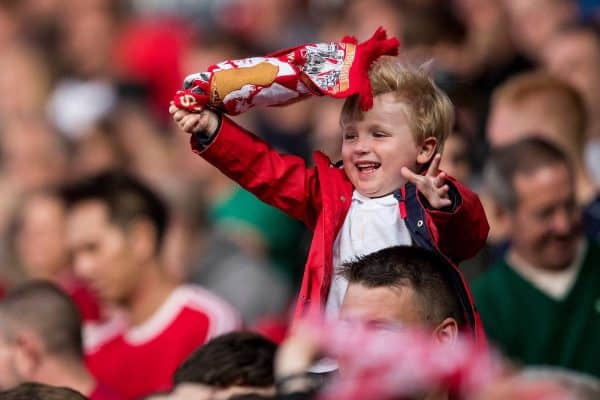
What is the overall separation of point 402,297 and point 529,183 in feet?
7.91

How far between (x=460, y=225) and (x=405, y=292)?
1.17 feet

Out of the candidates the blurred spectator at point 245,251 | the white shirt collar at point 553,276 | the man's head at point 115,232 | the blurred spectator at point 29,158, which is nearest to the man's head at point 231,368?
the white shirt collar at point 553,276

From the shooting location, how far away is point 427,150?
14.7ft

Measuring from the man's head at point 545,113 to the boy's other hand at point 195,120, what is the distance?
299cm

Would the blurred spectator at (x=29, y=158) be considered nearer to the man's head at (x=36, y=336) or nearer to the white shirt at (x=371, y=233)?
the man's head at (x=36, y=336)

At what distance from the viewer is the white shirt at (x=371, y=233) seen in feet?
14.5

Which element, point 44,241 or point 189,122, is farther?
point 44,241

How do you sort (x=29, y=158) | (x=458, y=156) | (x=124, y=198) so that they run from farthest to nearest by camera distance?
(x=29, y=158)
(x=124, y=198)
(x=458, y=156)

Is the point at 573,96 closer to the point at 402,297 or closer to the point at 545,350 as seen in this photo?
the point at 545,350

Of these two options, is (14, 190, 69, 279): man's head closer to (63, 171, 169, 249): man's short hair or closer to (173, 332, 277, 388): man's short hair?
(63, 171, 169, 249): man's short hair

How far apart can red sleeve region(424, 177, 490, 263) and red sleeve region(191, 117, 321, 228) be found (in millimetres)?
402

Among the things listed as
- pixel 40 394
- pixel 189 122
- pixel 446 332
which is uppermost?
pixel 189 122

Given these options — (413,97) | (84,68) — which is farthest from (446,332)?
(84,68)

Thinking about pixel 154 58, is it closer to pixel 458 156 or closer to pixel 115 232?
pixel 115 232
